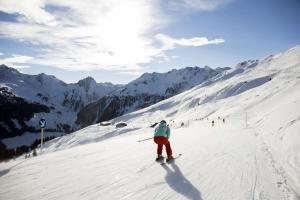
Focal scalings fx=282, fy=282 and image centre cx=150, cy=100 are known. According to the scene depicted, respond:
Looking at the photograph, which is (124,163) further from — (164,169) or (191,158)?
(191,158)

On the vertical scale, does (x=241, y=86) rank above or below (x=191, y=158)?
above

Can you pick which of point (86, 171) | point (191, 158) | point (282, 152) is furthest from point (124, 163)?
point (282, 152)

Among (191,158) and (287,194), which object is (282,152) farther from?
(287,194)

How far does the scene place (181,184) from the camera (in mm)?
9125

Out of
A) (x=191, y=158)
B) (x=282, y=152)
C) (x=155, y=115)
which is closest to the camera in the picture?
(x=191, y=158)

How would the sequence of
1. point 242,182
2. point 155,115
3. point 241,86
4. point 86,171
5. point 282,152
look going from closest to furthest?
point 242,182
point 86,171
point 282,152
point 241,86
point 155,115

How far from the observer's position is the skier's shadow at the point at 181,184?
8156 millimetres

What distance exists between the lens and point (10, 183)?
991 cm

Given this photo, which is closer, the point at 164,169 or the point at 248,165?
the point at 164,169

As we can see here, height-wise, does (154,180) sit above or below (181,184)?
above

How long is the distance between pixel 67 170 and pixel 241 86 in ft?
473

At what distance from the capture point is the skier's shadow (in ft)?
26.8

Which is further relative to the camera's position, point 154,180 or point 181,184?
point 154,180

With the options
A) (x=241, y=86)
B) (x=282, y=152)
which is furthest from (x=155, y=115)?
(x=282, y=152)
